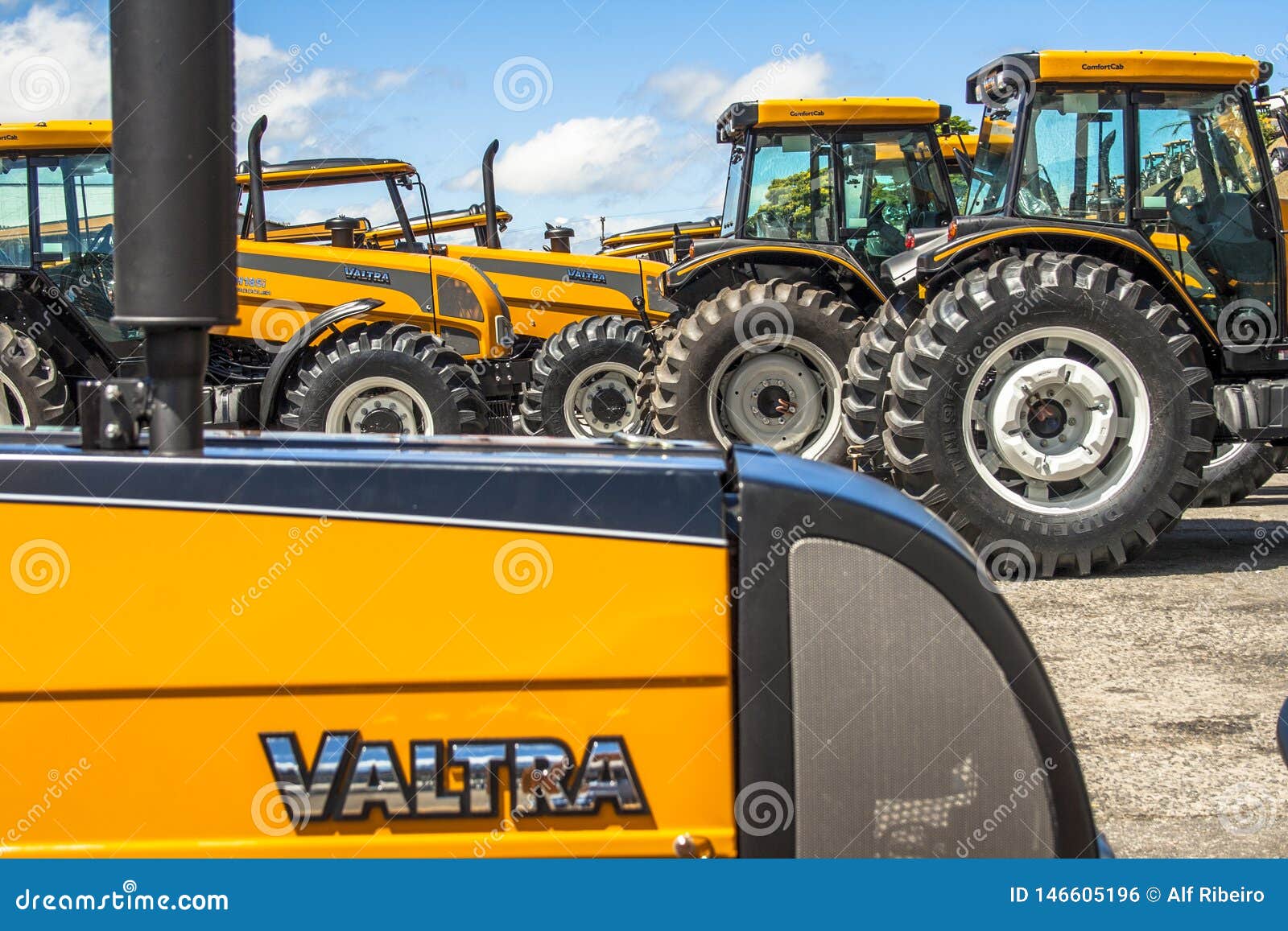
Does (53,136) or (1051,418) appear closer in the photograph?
(1051,418)

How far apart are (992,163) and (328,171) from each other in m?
6.45

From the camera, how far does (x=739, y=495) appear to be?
67.4 inches

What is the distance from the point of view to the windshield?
7.14 meters

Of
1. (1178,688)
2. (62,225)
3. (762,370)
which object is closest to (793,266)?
(762,370)

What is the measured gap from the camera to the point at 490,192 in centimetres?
1215

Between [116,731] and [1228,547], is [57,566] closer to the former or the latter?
[116,731]

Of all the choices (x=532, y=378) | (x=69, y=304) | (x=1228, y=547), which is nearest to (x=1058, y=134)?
(x=1228, y=547)

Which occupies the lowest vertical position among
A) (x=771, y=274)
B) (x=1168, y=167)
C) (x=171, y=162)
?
(x=171, y=162)
